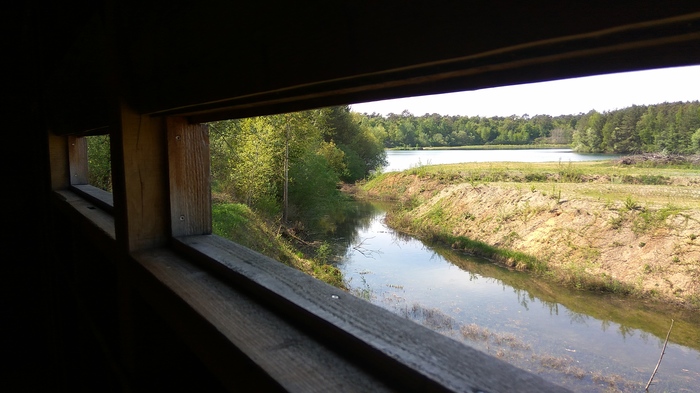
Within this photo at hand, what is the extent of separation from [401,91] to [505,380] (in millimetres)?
375

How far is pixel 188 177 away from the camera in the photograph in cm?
144

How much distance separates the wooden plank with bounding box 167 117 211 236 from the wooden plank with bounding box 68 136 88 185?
9.10 feet

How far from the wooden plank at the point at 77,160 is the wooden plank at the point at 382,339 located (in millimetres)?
3295

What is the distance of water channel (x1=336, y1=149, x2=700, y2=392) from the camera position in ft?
6.74

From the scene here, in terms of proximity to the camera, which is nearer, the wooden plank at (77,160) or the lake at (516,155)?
the lake at (516,155)

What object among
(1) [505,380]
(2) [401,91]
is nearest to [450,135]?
(2) [401,91]

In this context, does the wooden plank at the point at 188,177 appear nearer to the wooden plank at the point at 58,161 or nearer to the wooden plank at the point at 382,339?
the wooden plank at the point at 382,339

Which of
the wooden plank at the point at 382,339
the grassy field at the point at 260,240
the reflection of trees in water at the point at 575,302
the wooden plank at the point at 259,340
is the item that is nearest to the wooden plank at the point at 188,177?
the wooden plank at the point at 259,340

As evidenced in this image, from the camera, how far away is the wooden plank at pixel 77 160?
359 cm

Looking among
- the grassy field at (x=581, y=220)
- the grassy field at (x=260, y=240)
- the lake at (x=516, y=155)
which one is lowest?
the grassy field at (x=260, y=240)

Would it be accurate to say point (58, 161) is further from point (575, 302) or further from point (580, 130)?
point (575, 302)

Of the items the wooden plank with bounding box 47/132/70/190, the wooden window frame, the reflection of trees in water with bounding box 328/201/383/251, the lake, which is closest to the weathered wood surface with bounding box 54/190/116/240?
the wooden window frame

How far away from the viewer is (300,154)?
1350 centimetres

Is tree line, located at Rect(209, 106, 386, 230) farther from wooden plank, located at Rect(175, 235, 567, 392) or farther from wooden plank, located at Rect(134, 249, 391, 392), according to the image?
wooden plank, located at Rect(175, 235, 567, 392)
